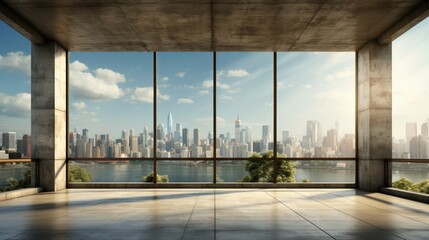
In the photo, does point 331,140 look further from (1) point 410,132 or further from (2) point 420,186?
(2) point 420,186

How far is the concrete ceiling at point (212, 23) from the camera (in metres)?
8.20

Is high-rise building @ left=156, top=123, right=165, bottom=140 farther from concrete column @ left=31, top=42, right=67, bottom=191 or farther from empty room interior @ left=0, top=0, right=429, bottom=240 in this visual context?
concrete column @ left=31, top=42, right=67, bottom=191

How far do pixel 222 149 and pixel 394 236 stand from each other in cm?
732

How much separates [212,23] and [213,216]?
Result: 4762 millimetres

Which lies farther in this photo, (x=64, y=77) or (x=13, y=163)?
(x=64, y=77)

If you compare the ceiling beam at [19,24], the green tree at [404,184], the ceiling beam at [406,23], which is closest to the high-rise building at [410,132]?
the green tree at [404,184]

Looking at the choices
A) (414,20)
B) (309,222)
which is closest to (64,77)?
(309,222)

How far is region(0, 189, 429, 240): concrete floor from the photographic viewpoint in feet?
17.0

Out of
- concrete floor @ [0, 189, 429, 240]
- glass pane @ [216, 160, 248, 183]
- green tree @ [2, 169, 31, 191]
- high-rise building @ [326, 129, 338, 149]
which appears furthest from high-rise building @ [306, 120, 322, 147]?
green tree @ [2, 169, 31, 191]

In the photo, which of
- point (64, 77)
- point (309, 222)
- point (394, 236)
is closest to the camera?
point (394, 236)

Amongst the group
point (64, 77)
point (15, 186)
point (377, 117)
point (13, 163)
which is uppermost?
point (64, 77)

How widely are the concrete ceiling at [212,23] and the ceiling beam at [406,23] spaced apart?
0.32 feet

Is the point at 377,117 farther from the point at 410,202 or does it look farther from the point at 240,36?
the point at 240,36

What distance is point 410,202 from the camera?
846cm
